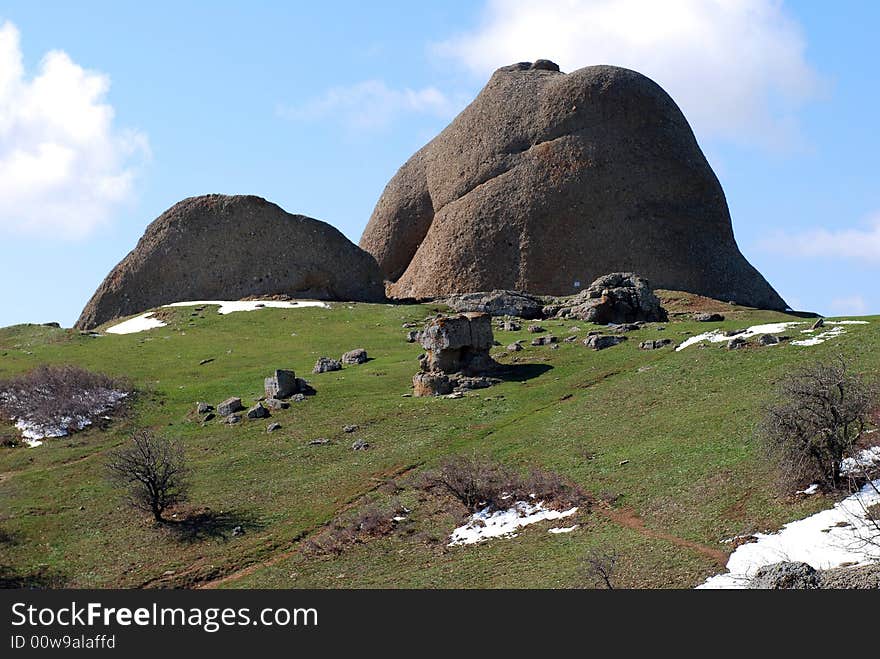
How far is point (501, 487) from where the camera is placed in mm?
32031

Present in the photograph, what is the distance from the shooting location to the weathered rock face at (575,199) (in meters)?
83.6

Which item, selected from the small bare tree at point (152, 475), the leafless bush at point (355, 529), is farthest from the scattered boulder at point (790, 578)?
the small bare tree at point (152, 475)

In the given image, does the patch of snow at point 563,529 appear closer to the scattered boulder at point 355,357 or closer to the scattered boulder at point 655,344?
the scattered boulder at point 655,344

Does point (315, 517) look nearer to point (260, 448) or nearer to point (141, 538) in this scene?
point (141, 538)

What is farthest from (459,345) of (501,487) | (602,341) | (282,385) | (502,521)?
(502,521)

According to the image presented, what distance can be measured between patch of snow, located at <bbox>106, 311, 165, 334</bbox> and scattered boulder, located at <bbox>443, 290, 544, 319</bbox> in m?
18.7

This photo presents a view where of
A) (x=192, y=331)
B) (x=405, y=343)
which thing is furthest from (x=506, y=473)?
(x=192, y=331)

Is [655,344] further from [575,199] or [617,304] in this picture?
[575,199]

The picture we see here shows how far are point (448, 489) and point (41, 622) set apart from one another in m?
14.8

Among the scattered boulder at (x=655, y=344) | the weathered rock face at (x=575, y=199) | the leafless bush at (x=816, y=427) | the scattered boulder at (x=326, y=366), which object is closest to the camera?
the leafless bush at (x=816, y=427)

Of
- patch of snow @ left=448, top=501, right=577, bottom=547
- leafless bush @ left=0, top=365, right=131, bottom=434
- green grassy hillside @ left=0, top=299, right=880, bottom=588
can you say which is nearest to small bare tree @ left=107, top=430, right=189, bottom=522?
green grassy hillside @ left=0, top=299, right=880, bottom=588

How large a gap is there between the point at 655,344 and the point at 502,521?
64.8ft

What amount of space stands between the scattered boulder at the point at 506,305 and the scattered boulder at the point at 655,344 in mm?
15952

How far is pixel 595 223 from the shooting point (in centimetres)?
8438
